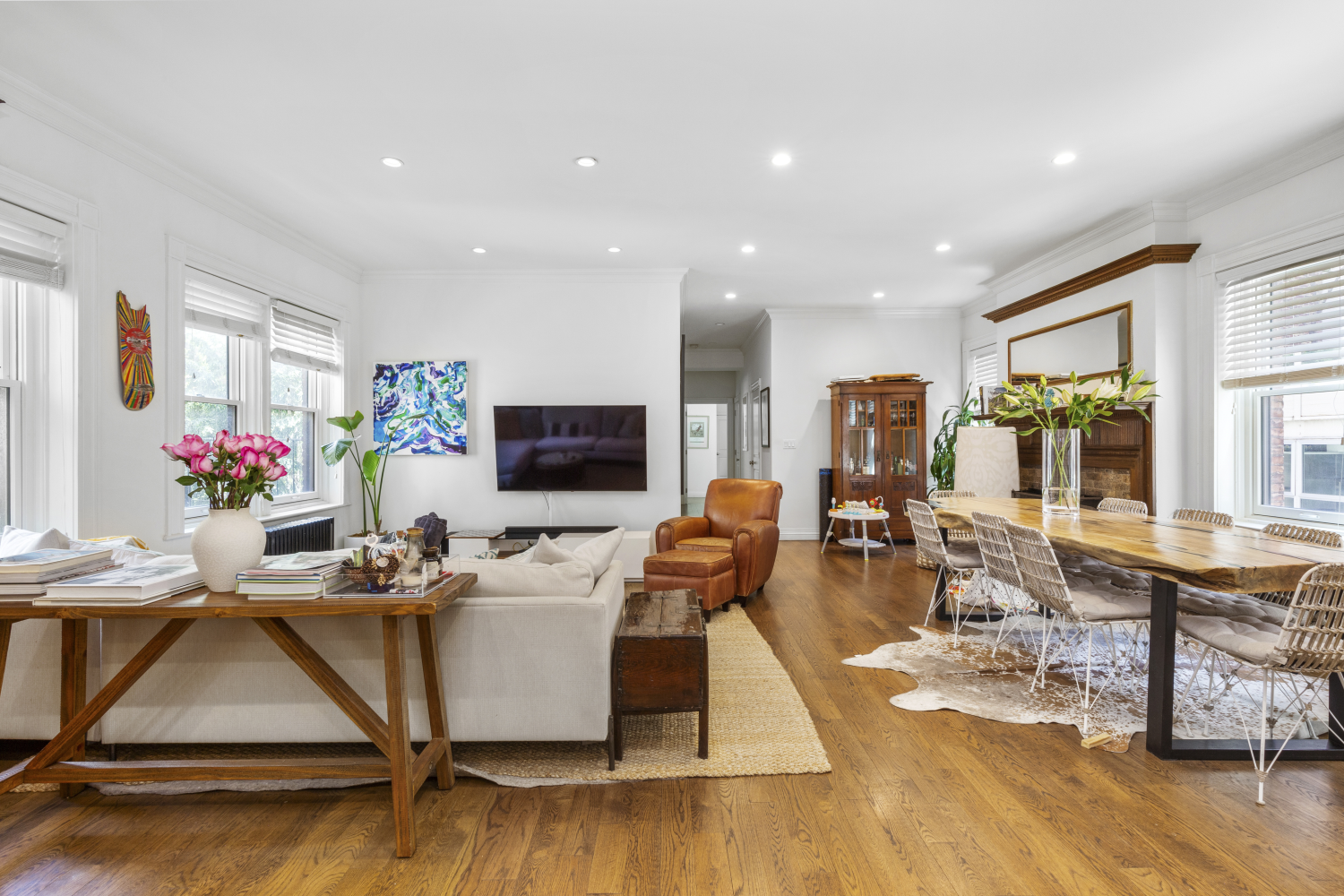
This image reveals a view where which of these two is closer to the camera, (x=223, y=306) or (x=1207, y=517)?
(x=1207, y=517)

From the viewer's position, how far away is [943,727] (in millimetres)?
2461

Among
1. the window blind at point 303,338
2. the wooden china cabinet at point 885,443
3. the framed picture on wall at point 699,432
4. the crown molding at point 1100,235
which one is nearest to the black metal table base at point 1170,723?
the crown molding at point 1100,235

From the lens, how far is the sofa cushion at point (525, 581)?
7.13 ft

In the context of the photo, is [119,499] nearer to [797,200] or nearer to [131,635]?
[131,635]

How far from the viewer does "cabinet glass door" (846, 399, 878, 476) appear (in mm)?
6887

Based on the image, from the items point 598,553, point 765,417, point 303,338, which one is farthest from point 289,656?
point 765,417

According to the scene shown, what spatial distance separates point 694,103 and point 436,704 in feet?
8.44

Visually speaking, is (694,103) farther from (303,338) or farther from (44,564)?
(303,338)

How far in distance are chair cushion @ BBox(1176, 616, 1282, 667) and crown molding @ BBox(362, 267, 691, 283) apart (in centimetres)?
425

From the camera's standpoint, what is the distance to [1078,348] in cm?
488

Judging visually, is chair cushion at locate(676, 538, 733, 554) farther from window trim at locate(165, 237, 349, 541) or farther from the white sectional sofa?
window trim at locate(165, 237, 349, 541)

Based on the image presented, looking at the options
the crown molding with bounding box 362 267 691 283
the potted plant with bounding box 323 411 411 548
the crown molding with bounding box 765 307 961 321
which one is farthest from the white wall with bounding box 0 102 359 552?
the crown molding with bounding box 765 307 961 321

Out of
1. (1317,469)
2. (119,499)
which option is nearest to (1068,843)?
(1317,469)

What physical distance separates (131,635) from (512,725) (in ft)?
4.06
